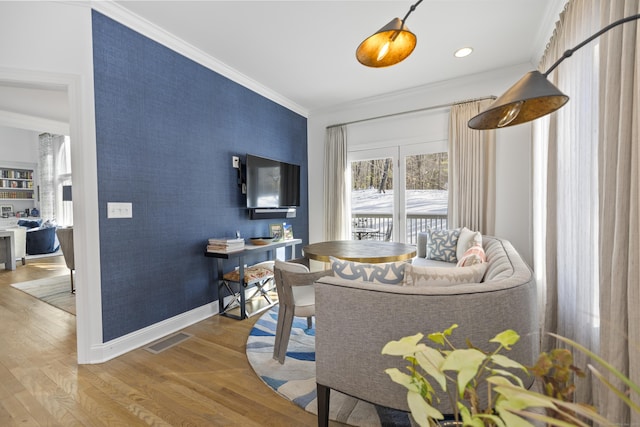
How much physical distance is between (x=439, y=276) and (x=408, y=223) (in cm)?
286

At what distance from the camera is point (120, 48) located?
7.70 ft

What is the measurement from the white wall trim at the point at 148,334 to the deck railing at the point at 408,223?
2.50 m

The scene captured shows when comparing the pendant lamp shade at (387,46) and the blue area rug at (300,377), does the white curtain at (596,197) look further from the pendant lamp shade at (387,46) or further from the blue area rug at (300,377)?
the blue area rug at (300,377)

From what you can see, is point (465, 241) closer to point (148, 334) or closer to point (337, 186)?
point (337, 186)

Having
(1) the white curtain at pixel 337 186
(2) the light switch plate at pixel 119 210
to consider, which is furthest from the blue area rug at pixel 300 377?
(1) the white curtain at pixel 337 186

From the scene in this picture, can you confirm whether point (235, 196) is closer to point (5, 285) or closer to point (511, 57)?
point (511, 57)

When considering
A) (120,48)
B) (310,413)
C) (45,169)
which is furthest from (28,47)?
(45,169)

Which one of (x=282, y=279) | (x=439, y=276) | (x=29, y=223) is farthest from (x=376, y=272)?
(x=29, y=223)

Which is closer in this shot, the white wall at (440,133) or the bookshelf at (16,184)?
the white wall at (440,133)

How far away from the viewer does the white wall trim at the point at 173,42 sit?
226 centimetres

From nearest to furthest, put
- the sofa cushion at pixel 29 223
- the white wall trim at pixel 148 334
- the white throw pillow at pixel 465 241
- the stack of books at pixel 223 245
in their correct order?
the white wall trim at pixel 148 334 < the stack of books at pixel 223 245 < the white throw pillow at pixel 465 241 < the sofa cushion at pixel 29 223

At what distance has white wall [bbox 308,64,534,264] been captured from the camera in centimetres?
343

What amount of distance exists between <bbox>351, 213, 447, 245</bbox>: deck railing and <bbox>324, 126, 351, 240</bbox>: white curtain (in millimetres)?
239

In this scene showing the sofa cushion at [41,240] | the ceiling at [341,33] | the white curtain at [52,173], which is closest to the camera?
the ceiling at [341,33]
